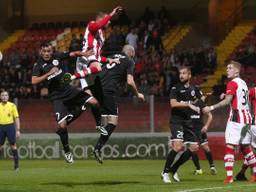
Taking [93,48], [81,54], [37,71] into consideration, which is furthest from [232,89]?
[37,71]

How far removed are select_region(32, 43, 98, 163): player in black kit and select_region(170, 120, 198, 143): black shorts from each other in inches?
78.2

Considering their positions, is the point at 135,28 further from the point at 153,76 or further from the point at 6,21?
the point at 6,21

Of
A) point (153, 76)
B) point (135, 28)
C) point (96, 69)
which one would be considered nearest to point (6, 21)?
point (135, 28)

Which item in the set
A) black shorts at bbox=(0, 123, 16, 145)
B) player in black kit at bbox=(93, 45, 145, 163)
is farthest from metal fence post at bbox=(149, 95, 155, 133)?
player in black kit at bbox=(93, 45, 145, 163)

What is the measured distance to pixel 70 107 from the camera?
53.3 ft

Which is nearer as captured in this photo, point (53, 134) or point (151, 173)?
point (151, 173)

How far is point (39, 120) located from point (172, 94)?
38.8ft

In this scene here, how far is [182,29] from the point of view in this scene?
3656 centimetres

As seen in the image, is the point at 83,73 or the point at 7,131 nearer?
the point at 83,73

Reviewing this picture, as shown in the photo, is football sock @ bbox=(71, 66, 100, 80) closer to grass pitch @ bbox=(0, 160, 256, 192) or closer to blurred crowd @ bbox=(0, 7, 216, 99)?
grass pitch @ bbox=(0, 160, 256, 192)

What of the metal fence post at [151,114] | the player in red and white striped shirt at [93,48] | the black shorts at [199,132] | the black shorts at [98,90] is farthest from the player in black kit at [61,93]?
the metal fence post at [151,114]

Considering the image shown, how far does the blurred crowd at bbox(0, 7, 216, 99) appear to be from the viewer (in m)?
30.4

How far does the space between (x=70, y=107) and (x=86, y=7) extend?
25.4 meters

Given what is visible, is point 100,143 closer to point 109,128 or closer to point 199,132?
point 109,128
